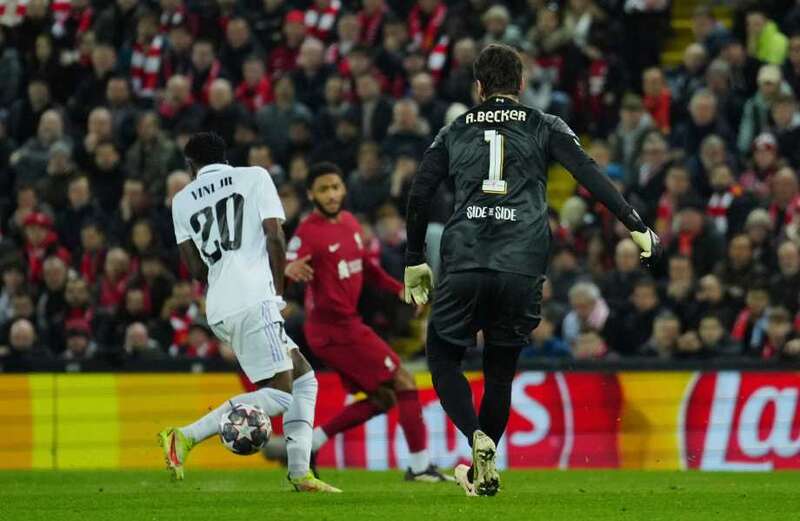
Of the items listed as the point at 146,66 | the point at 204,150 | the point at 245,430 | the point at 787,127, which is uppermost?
the point at 146,66

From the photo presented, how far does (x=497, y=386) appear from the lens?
35.0 feet

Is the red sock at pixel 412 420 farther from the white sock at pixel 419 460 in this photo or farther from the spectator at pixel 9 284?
the spectator at pixel 9 284

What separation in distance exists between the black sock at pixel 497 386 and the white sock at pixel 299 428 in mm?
1499

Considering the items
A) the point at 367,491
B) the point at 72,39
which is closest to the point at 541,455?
the point at 367,491

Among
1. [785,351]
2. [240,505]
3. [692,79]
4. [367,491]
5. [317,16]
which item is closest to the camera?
[240,505]

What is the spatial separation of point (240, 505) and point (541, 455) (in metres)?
6.70

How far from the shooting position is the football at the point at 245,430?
36.6 feet

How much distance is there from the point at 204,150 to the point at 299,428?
5.92 feet

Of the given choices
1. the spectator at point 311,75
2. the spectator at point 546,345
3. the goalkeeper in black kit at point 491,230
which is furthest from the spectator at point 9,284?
the goalkeeper in black kit at point 491,230

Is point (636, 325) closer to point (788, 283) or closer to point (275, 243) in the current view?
point (788, 283)

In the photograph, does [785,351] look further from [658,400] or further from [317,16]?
[317,16]

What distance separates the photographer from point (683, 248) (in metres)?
19.0

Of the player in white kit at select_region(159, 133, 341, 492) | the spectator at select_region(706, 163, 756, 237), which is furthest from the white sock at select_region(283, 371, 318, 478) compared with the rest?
the spectator at select_region(706, 163, 756, 237)

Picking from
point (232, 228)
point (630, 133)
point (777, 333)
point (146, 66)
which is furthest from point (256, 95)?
point (232, 228)
